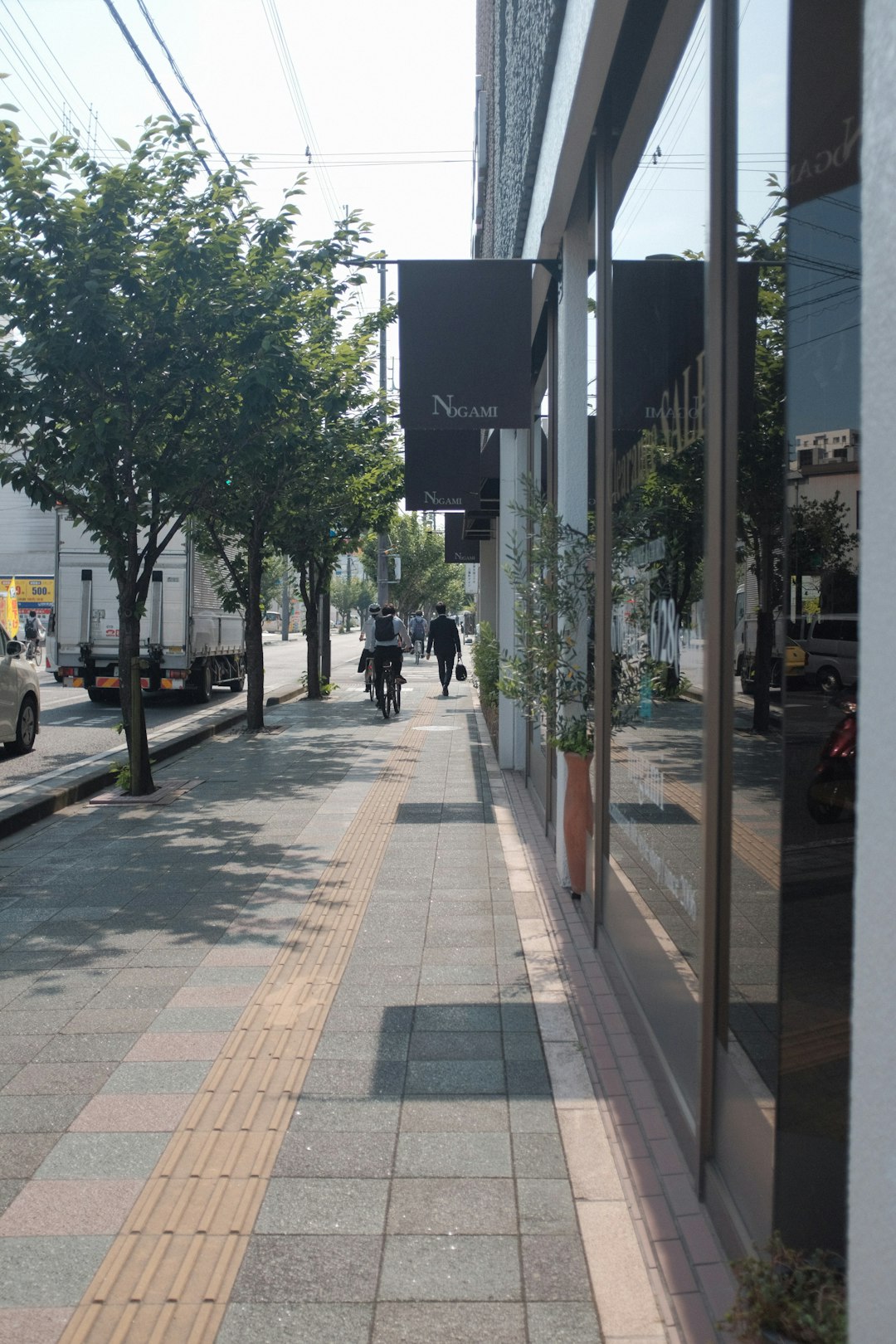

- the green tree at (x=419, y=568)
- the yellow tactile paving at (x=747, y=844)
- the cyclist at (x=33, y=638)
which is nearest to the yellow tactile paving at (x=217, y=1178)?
the yellow tactile paving at (x=747, y=844)

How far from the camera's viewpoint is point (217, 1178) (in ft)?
12.2

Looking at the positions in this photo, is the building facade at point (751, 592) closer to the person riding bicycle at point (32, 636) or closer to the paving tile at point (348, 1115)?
the paving tile at point (348, 1115)

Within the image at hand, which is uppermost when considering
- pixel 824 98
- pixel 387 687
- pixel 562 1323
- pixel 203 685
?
pixel 824 98

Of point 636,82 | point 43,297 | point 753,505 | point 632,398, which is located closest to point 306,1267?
point 753,505

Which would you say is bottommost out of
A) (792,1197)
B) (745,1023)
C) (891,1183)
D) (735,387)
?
Answer: (792,1197)

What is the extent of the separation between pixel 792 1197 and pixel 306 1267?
1.26m

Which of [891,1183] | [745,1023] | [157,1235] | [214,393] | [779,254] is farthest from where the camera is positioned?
[214,393]

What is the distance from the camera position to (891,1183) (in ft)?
5.60

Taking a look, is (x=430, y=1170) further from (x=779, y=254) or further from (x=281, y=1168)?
(x=779, y=254)

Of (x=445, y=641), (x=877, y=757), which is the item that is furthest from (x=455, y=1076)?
(x=445, y=641)

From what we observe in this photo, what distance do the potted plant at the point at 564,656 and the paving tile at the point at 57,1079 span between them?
2846 millimetres

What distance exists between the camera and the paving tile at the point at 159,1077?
14.5ft

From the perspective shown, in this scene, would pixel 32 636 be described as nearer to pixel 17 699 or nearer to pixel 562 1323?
pixel 17 699

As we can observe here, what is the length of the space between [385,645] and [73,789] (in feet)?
29.9
